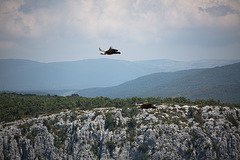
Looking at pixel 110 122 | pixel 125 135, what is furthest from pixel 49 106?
pixel 125 135

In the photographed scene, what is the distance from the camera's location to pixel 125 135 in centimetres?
13825

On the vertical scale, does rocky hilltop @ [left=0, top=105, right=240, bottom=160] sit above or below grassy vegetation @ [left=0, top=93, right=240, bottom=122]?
below

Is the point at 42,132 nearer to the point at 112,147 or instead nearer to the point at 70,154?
the point at 70,154

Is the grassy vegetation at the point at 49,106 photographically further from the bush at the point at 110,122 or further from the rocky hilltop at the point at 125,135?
the bush at the point at 110,122

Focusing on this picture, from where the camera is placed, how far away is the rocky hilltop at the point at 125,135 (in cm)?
12925

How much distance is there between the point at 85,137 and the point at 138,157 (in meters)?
32.0

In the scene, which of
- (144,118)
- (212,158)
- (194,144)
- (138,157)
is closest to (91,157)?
(138,157)

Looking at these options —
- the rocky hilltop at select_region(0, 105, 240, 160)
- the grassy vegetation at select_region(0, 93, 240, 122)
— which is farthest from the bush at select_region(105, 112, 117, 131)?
the grassy vegetation at select_region(0, 93, 240, 122)

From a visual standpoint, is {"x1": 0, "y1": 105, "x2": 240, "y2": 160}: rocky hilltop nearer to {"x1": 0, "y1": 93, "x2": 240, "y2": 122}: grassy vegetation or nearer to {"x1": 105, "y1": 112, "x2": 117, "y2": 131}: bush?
{"x1": 105, "y1": 112, "x2": 117, "y2": 131}: bush

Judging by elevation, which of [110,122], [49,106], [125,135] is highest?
[49,106]

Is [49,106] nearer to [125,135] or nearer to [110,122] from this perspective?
[110,122]

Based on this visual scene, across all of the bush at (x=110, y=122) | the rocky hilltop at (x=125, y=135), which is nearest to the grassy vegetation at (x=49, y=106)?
the rocky hilltop at (x=125, y=135)

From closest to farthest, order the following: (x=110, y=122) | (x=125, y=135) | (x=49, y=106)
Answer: (x=125, y=135) < (x=110, y=122) < (x=49, y=106)

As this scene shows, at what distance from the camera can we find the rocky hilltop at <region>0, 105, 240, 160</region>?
424 feet
